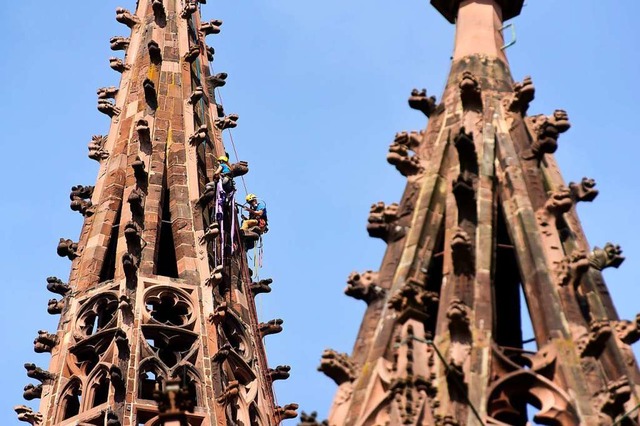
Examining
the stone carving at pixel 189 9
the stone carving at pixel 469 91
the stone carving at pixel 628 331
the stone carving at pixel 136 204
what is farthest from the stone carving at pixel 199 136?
the stone carving at pixel 628 331

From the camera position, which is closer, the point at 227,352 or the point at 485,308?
the point at 485,308

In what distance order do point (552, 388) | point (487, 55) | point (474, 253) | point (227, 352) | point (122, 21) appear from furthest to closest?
point (122, 21) → point (227, 352) → point (487, 55) → point (474, 253) → point (552, 388)

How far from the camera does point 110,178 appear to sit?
2191 inches

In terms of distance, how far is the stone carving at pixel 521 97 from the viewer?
1527 inches

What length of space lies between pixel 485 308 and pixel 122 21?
27.3 metres

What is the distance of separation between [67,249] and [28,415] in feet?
16.4

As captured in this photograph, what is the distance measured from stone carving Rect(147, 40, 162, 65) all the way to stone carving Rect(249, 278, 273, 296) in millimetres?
6144

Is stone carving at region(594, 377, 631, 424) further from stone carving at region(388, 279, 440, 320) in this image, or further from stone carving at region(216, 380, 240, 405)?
stone carving at region(216, 380, 240, 405)

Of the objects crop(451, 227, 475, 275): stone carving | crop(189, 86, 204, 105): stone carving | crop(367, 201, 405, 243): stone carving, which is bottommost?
crop(451, 227, 475, 275): stone carving

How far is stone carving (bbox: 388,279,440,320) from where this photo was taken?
33812 mm

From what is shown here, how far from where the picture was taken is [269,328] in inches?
2108

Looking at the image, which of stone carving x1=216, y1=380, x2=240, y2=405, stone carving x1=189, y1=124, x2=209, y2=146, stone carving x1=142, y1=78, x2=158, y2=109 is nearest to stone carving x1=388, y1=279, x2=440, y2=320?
stone carving x1=216, y1=380, x2=240, y2=405

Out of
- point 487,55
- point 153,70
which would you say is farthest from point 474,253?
point 153,70

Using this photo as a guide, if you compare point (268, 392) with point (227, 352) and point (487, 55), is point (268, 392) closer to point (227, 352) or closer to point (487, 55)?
point (227, 352)
